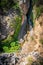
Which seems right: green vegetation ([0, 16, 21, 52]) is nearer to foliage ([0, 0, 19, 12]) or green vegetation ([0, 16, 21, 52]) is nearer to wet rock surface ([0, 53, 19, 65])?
foliage ([0, 0, 19, 12])

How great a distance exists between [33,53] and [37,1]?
304 cm

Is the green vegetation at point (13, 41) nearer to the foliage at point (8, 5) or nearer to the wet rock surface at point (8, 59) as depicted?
the foliage at point (8, 5)

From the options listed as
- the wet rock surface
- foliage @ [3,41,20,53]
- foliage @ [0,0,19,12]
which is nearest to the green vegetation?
foliage @ [3,41,20,53]

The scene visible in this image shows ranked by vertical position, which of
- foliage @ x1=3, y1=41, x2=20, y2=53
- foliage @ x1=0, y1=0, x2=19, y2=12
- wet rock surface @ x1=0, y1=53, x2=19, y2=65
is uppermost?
foliage @ x1=0, y1=0, x2=19, y2=12

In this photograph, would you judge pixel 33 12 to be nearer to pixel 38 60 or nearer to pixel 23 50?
pixel 23 50

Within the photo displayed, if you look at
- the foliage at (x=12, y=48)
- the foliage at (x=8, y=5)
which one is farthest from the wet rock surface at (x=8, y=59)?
the foliage at (x=8, y=5)

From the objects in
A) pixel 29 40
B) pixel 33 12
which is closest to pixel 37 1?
pixel 33 12

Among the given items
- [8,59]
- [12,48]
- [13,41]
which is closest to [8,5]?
[13,41]

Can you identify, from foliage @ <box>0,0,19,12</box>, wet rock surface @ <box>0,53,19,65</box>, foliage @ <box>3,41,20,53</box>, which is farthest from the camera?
foliage @ <box>0,0,19,12</box>

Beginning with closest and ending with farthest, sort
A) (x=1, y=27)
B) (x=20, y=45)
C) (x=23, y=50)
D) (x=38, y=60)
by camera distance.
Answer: (x=38, y=60) → (x=23, y=50) → (x=20, y=45) → (x=1, y=27)

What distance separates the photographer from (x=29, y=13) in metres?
14.0

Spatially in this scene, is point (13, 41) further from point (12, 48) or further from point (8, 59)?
point (8, 59)

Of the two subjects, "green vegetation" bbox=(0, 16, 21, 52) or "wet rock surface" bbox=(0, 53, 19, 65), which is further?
"green vegetation" bbox=(0, 16, 21, 52)

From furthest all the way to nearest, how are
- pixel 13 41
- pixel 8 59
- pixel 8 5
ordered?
pixel 8 5 → pixel 13 41 → pixel 8 59
